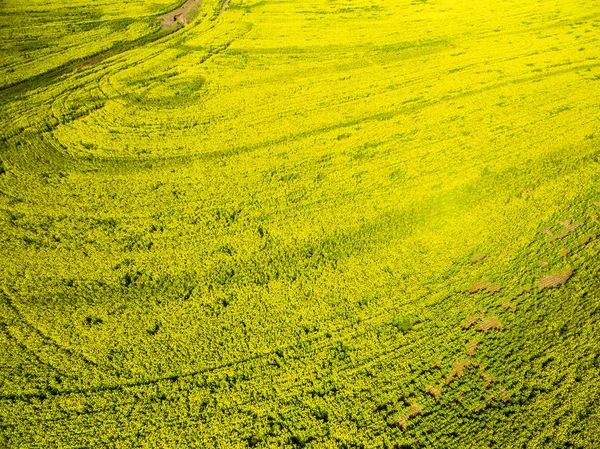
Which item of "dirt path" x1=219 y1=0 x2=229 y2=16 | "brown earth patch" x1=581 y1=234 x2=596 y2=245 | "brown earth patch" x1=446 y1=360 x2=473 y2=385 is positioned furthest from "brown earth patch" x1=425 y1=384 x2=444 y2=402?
"dirt path" x1=219 y1=0 x2=229 y2=16

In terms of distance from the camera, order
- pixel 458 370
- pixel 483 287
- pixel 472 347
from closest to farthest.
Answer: pixel 458 370 < pixel 472 347 < pixel 483 287

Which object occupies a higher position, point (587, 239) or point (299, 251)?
point (299, 251)

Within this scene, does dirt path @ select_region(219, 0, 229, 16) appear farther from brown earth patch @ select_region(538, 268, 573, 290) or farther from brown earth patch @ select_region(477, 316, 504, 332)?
brown earth patch @ select_region(477, 316, 504, 332)

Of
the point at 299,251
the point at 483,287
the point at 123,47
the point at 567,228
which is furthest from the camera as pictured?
the point at 123,47

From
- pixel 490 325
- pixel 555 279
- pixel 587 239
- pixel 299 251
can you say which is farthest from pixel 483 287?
pixel 299 251

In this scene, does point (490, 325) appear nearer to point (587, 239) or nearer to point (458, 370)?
point (458, 370)

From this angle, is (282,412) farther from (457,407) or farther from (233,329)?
(457,407)

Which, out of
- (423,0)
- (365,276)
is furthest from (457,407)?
(423,0)

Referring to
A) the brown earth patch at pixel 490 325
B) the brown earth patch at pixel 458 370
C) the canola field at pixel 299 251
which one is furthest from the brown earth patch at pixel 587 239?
the brown earth patch at pixel 458 370

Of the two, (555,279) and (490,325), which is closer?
(490,325)

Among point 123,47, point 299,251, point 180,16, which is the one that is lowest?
point 299,251
